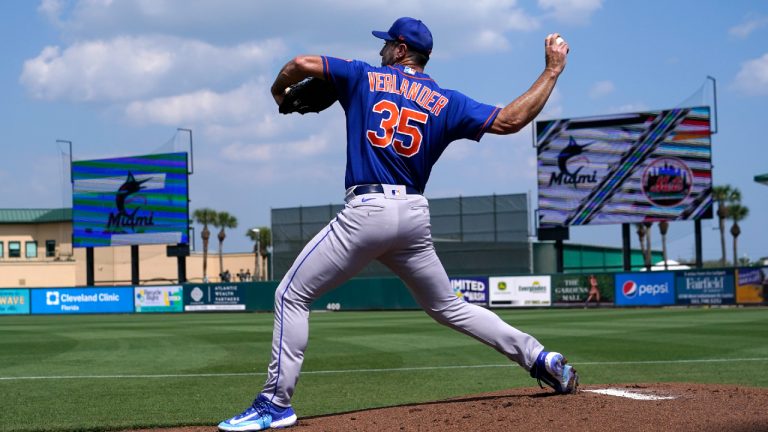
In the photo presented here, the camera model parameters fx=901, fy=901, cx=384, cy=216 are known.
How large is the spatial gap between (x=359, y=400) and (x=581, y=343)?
7057 mm

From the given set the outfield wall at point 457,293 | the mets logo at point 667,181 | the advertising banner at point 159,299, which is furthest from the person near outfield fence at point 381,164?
the advertising banner at point 159,299

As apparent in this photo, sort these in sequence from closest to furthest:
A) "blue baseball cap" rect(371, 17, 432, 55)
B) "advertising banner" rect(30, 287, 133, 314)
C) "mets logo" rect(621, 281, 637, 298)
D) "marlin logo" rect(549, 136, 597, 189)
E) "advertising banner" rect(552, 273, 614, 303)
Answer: "blue baseball cap" rect(371, 17, 432, 55)
"mets logo" rect(621, 281, 637, 298)
"advertising banner" rect(552, 273, 614, 303)
"marlin logo" rect(549, 136, 597, 189)
"advertising banner" rect(30, 287, 133, 314)

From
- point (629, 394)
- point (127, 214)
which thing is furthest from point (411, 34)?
point (127, 214)

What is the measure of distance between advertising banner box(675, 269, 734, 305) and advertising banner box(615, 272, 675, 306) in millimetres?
293

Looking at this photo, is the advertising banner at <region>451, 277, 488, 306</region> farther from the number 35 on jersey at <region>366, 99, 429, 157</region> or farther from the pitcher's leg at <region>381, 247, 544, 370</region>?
the number 35 on jersey at <region>366, 99, 429, 157</region>

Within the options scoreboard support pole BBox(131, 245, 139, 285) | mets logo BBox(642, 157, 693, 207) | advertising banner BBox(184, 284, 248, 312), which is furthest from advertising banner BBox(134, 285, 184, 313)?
mets logo BBox(642, 157, 693, 207)

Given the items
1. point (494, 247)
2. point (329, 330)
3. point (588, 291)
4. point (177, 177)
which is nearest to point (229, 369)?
point (329, 330)

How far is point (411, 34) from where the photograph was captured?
4.84 meters

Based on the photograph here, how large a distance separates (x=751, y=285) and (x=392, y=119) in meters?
26.9

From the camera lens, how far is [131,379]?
344 inches

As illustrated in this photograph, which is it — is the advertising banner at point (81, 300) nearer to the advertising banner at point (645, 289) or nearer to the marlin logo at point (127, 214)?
the marlin logo at point (127, 214)

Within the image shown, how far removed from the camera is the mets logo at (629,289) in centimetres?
3080

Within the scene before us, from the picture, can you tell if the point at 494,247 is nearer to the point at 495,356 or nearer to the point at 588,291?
the point at 588,291

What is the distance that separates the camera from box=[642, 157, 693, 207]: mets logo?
34594 millimetres
